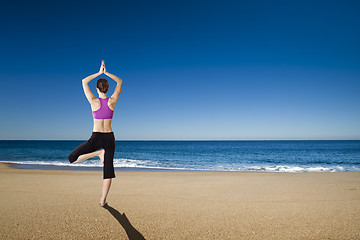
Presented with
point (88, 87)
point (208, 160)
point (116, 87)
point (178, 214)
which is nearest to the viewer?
point (88, 87)

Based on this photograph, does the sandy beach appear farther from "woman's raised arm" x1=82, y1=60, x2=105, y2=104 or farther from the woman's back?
"woman's raised arm" x1=82, y1=60, x2=105, y2=104

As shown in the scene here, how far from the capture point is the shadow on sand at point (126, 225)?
3810 millimetres

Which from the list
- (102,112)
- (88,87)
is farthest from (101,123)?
(88,87)

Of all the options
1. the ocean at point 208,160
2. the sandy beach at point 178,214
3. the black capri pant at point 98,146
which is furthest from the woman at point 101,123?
the ocean at point 208,160

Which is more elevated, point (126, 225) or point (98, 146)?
point (98, 146)

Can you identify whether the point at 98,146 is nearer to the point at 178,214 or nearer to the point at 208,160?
the point at 178,214

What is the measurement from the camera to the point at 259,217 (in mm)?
4785

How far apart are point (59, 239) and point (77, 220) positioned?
2.63 feet

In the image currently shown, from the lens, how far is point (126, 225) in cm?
423

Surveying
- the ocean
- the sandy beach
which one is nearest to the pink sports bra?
the sandy beach

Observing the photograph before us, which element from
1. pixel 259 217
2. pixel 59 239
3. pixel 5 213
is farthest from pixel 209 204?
pixel 5 213

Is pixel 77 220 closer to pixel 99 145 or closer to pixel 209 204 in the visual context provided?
pixel 99 145

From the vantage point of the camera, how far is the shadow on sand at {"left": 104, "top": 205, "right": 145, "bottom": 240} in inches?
150

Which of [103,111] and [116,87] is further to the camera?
[116,87]
